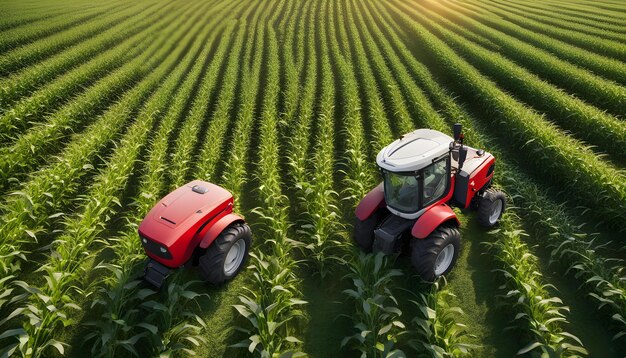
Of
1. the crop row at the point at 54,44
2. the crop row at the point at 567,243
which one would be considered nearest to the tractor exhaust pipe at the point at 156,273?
the crop row at the point at 567,243

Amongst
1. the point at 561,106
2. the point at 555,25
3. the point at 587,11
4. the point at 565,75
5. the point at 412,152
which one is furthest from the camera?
the point at 587,11

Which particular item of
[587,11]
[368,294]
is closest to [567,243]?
[368,294]

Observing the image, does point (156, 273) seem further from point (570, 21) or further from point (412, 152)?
point (570, 21)

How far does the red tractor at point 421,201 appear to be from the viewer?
504 centimetres

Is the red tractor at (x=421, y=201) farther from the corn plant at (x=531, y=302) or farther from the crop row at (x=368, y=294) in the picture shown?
the corn plant at (x=531, y=302)

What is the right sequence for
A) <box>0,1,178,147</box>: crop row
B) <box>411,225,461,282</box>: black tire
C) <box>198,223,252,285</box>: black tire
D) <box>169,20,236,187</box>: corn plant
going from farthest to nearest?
<box>0,1,178,147</box>: crop row, <box>169,20,236,187</box>: corn plant, <box>198,223,252,285</box>: black tire, <box>411,225,461,282</box>: black tire

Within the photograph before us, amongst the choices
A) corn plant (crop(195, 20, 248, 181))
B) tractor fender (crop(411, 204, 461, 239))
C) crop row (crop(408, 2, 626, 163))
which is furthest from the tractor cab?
crop row (crop(408, 2, 626, 163))

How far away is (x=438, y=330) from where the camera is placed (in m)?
4.49

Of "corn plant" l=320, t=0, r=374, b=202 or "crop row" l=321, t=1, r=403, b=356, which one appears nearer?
"crop row" l=321, t=1, r=403, b=356

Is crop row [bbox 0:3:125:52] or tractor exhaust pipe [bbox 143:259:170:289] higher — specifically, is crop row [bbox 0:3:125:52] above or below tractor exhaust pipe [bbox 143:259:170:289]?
above

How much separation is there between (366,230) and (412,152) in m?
1.39

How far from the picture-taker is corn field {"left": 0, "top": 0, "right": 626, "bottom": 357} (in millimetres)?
4680

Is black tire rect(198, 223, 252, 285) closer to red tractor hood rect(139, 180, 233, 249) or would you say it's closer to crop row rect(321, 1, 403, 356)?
red tractor hood rect(139, 180, 233, 249)

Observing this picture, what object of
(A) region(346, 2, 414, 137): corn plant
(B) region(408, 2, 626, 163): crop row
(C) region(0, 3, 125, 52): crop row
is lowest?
(A) region(346, 2, 414, 137): corn plant
